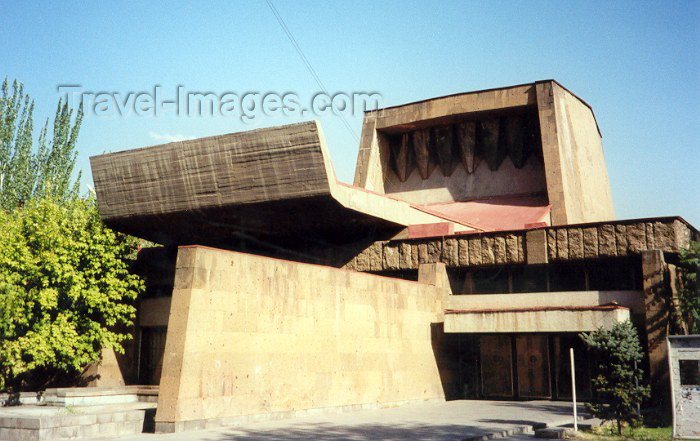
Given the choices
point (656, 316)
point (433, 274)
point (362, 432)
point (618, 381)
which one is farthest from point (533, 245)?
point (362, 432)

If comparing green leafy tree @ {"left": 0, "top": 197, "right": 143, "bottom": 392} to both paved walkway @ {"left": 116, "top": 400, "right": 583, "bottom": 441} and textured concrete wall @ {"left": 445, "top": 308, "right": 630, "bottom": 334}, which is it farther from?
textured concrete wall @ {"left": 445, "top": 308, "right": 630, "bottom": 334}

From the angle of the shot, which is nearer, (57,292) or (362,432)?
(362,432)

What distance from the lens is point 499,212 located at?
108 feet

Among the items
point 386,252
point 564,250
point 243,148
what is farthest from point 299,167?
point 564,250

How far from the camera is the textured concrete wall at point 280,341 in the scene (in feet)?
51.4

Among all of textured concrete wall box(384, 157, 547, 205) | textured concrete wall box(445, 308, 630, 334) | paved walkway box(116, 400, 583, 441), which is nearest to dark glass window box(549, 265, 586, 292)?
textured concrete wall box(445, 308, 630, 334)

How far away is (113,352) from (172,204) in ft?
22.8

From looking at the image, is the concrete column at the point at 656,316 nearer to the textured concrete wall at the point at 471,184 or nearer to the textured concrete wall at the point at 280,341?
the textured concrete wall at the point at 280,341

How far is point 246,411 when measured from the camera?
16797 mm

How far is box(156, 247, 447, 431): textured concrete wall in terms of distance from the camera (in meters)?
15.7

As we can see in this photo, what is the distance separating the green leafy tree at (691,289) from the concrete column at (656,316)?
566 millimetres

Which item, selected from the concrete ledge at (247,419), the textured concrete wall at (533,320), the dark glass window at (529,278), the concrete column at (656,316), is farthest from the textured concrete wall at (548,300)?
the concrete ledge at (247,419)

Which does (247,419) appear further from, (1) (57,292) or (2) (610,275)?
(2) (610,275)

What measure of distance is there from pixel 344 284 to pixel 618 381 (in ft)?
28.0
